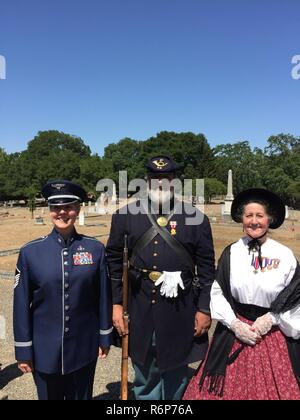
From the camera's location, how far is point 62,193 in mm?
3160

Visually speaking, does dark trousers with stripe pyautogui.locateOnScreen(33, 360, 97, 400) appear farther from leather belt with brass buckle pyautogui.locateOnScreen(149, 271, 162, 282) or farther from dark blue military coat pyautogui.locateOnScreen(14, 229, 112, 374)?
leather belt with brass buckle pyautogui.locateOnScreen(149, 271, 162, 282)

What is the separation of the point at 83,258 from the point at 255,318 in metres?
1.49

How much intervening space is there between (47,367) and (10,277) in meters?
9.15

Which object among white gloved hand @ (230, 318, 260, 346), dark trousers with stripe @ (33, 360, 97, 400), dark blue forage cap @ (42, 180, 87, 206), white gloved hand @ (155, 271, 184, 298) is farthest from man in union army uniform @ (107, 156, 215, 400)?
dark blue forage cap @ (42, 180, 87, 206)

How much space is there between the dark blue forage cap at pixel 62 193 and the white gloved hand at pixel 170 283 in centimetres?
101

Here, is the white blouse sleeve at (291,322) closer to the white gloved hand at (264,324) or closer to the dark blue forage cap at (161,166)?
the white gloved hand at (264,324)

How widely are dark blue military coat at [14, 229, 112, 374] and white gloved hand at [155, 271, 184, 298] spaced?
2.13 feet

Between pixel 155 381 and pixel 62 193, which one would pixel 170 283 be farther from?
pixel 62 193

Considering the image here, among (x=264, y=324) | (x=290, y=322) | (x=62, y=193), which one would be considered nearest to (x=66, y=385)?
(x=62, y=193)

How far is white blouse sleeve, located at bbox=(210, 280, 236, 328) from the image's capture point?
3.20 m

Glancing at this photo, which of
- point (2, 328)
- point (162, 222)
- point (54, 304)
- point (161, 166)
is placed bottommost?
point (2, 328)

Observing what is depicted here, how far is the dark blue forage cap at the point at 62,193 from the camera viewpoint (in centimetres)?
312

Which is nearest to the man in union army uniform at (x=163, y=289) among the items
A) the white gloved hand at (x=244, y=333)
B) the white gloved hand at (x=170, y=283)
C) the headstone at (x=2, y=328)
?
the white gloved hand at (x=170, y=283)

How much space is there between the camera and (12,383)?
491 centimetres
